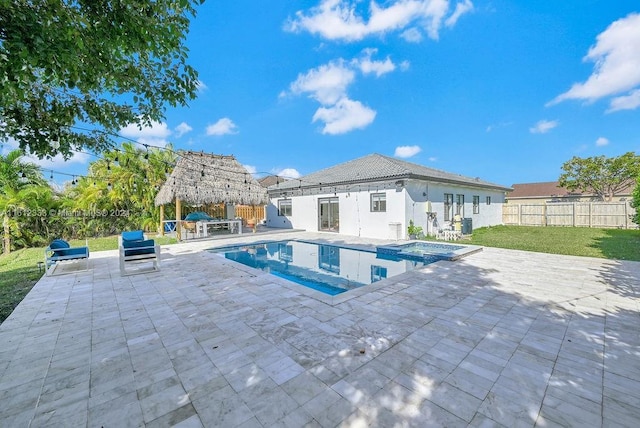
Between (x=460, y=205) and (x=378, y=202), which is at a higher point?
(x=378, y=202)

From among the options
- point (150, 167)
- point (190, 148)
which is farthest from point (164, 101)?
point (150, 167)

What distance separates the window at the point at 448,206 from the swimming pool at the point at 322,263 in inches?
286

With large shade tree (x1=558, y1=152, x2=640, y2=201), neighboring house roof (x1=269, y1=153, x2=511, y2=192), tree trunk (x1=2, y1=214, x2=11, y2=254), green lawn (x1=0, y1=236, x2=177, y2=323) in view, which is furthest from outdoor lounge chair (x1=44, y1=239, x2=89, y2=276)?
large shade tree (x1=558, y1=152, x2=640, y2=201)

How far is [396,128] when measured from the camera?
82.2 ft

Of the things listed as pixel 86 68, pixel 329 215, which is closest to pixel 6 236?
pixel 86 68

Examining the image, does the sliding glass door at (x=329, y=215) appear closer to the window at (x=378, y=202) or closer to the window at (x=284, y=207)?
the window at (x=378, y=202)

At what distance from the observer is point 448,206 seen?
1529 centimetres

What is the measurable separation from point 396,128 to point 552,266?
67.2 feet

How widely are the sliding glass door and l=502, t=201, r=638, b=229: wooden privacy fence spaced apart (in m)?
14.3

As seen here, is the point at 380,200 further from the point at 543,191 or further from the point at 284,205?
the point at 543,191

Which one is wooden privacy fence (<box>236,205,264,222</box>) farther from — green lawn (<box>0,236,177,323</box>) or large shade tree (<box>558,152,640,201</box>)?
large shade tree (<box>558,152,640,201</box>)

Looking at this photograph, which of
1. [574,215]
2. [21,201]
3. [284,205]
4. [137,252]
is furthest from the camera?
[284,205]

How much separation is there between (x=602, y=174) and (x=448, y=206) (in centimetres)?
2205

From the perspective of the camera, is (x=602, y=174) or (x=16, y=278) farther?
(x=602, y=174)
